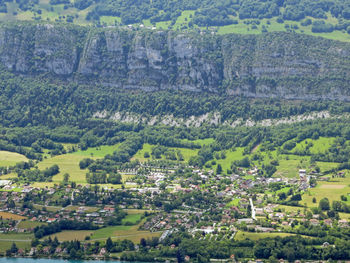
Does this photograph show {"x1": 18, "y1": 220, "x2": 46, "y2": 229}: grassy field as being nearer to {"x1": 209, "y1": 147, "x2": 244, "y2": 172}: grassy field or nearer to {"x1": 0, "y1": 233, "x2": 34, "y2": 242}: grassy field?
{"x1": 0, "y1": 233, "x2": 34, "y2": 242}: grassy field

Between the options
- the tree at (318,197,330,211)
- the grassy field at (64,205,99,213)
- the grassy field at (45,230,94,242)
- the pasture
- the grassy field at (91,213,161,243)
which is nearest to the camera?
the pasture

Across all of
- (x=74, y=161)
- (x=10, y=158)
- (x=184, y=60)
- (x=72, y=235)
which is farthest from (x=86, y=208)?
(x=184, y=60)

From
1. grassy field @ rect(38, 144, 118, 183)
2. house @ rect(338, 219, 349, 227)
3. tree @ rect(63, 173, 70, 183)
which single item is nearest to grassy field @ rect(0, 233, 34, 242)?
tree @ rect(63, 173, 70, 183)

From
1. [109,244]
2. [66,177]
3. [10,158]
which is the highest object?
[66,177]

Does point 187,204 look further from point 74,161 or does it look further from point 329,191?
point 74,161

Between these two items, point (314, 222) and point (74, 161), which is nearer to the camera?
point (314, 222)

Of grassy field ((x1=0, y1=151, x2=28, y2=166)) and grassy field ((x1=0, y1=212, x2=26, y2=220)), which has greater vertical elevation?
grassy field ((x1=0, y1=151, x2=28, y2=166))
